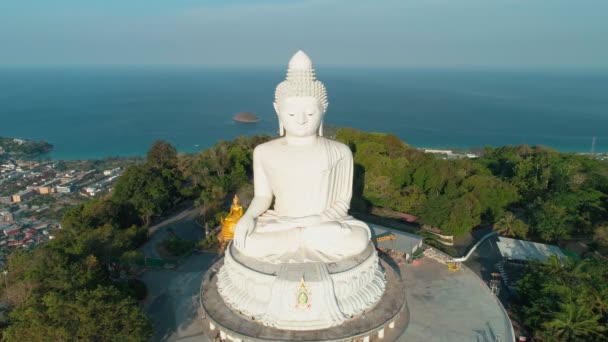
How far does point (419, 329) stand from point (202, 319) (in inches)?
235

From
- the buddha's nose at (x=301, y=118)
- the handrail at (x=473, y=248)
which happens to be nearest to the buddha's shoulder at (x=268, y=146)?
the buddha's nose at (x=301, y=118)

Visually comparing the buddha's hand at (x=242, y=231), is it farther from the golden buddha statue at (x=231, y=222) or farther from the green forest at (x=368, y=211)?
the golden buddha statue at (x=231, y=222)

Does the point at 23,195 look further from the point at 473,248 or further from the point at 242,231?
the point at 473,248

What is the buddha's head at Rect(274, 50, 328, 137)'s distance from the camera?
10.4 m

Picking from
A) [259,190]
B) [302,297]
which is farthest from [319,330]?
[259,190]

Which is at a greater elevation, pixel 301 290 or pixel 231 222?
pixel 301 290

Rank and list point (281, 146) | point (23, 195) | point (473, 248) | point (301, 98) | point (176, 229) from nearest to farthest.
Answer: point (301, 98) → point (281, 146) → point (473, 248) → point (176, 229) → point (23, 195)

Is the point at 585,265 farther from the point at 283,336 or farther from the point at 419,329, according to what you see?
the point at 283,336

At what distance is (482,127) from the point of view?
3428 inches

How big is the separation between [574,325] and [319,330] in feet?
20.8

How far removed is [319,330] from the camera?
31.3 feet

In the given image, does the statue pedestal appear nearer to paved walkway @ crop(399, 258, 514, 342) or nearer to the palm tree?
paved walkway @ crop(399, 258, 514, 342)

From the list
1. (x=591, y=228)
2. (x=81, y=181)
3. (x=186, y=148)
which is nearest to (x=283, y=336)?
(x=591, y=228)

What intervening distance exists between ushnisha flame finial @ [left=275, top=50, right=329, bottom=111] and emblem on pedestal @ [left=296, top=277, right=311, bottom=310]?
4.62m
